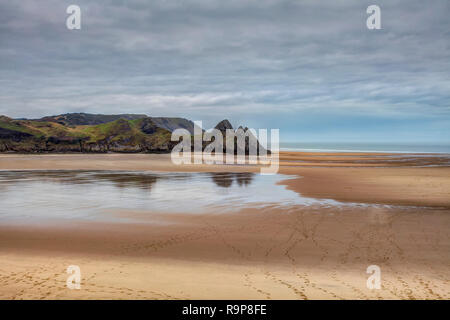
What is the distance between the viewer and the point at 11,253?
29.0ft

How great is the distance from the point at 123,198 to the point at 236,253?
1037cm

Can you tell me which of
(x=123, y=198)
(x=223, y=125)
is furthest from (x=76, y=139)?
(x=123, y=198)

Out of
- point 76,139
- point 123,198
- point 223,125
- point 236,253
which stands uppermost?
point 223,125

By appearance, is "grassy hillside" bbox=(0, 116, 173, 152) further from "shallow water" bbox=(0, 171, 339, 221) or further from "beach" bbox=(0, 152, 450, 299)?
"beach" bbox=(0, 152, 450, 299)

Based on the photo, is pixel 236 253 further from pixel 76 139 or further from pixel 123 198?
pixel 76 139

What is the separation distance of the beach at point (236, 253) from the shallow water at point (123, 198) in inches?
34.4

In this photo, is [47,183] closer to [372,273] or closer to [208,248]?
[208,248]

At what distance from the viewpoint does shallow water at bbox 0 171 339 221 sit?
14.4 metres

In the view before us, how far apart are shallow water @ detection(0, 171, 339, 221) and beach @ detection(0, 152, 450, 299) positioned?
87cm

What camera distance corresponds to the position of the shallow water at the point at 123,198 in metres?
14.4

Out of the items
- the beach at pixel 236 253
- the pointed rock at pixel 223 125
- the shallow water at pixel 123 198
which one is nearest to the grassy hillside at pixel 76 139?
the pointed rock at pixel 223 125

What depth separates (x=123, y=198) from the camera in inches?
702
